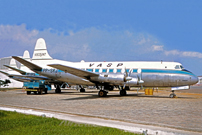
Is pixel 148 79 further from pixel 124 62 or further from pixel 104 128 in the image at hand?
pixel 104 128

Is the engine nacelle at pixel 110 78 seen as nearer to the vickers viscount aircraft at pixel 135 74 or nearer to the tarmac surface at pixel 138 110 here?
the vickers viscount aircraft at pixel 135 74

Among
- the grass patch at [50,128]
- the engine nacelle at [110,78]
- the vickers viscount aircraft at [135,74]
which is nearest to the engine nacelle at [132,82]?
the vickers viscount aircraft at [135,74]

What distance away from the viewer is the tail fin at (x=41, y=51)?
32919 millimetres

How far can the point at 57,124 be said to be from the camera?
8391mm

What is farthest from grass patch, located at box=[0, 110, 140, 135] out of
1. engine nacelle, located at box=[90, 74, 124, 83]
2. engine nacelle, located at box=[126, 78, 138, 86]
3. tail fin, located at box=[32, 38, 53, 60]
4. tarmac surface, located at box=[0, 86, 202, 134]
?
tail fin, located at box=[32, 38, 53, 60]

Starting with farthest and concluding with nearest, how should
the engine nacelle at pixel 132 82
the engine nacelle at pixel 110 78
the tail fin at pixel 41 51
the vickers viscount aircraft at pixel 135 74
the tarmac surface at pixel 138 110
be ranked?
1. the tail fin at pixel 41 51
2. the engine nacelle at pixel 132 82
3. the vickers viscount aircraft at pixel 135 74
4. the engine nacelle at pixel 110 78
5. the tarmac surface at pixel 138 110

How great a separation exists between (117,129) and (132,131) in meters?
0.58

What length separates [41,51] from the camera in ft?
110

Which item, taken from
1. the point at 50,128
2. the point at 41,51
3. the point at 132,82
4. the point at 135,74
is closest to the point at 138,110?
the point at 50,128

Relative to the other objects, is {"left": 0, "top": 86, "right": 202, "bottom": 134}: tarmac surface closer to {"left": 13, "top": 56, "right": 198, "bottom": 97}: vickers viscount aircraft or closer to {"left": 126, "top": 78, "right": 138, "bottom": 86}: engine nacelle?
{"left": 126, "top": 78, "right": 138, "bottom": 86}: engine nacelle

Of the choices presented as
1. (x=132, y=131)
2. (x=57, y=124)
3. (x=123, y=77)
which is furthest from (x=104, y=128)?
(x=123, y=77)

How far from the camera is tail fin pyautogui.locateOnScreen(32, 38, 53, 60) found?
32919 millimetres

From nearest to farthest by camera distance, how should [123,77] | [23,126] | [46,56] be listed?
[23,126] < [123,77] < [46,56]

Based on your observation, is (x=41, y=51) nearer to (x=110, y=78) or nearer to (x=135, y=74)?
(x=110, y=78)
